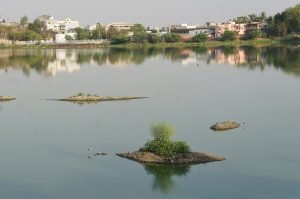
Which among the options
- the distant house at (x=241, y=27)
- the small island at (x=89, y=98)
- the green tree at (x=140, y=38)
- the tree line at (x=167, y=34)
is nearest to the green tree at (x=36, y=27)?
the tree line at (x=167, y=34)

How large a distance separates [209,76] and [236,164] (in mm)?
19360

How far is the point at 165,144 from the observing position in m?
12.1

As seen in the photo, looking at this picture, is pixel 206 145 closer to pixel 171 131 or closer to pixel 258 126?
pixel 171 131

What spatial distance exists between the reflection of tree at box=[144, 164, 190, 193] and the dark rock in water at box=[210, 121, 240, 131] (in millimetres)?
4036

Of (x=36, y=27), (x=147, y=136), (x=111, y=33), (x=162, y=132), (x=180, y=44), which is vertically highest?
(x=36, y=27)

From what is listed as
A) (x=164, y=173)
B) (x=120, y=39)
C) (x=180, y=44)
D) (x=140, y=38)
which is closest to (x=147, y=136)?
(x=164, y=173)

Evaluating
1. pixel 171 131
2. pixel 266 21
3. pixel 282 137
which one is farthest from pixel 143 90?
pixel 266 21

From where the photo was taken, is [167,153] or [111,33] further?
[111,33]

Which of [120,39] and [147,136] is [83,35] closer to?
[120,39]

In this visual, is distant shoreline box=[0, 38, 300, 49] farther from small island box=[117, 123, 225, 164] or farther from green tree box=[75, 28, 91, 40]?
small island box=[117, 123, 225, 164]

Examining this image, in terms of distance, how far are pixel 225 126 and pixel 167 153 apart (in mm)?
4100

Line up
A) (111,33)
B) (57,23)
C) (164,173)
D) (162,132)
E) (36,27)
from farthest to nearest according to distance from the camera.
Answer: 1. (57,23)
2. (36,27)
3. (111,33)
4. (162,132)
5. (164,173)

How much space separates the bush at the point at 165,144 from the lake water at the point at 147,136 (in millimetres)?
485

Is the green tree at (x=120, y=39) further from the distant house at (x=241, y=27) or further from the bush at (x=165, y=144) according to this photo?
the bush at (x=165, y=144)
